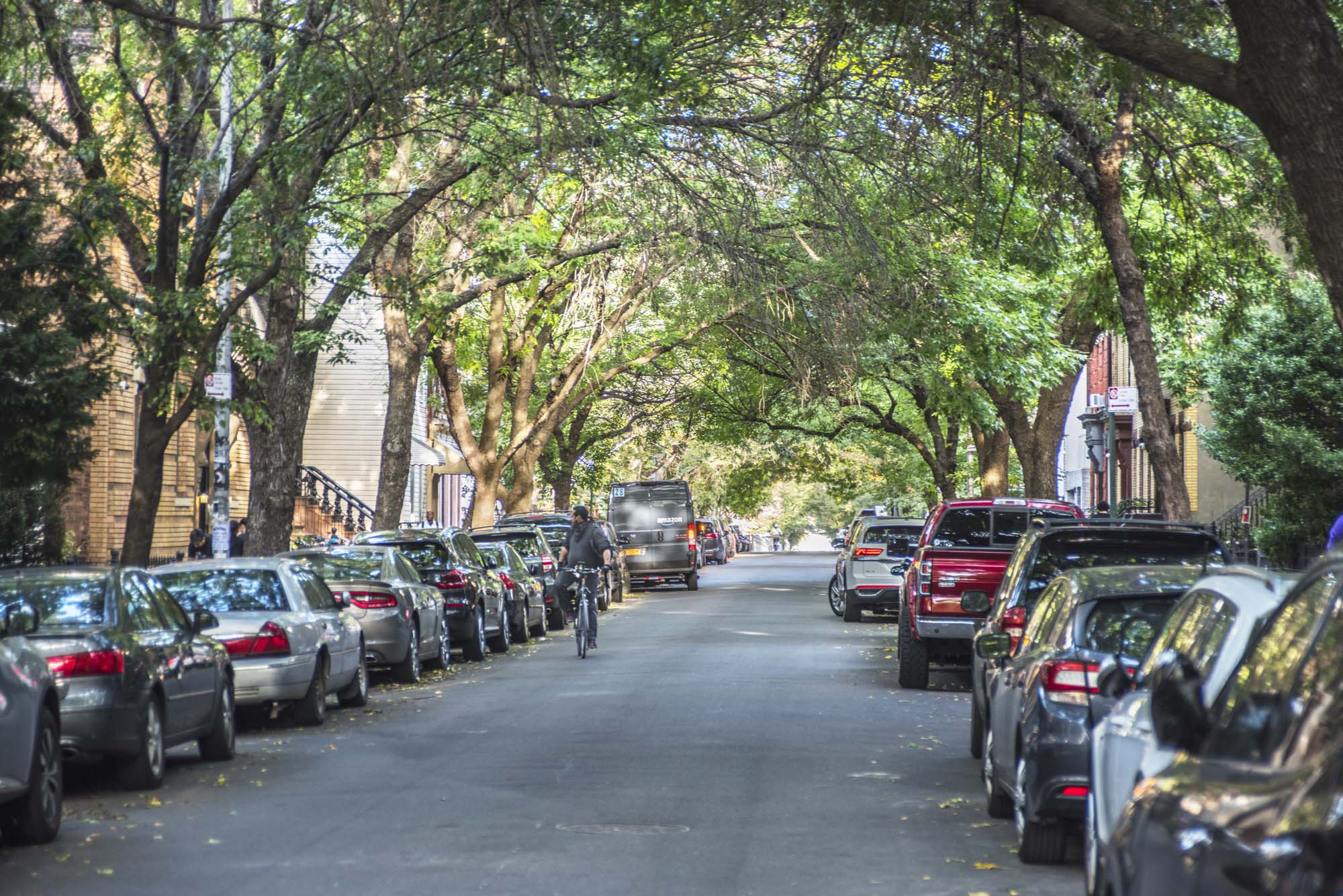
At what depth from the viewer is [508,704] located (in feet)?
52.3

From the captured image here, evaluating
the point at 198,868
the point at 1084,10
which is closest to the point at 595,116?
the point at 1084,10

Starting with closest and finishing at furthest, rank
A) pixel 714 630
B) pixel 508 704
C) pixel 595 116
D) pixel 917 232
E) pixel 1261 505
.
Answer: pixel 508 704 → pixel 595 116 → pixel 917 232 → pixel 714 630 → pixel 1261 505

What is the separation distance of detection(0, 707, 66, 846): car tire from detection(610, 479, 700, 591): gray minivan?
107ft


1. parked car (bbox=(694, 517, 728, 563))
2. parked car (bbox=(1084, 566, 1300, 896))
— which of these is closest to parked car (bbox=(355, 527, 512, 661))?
parked car (bbox=(1084, 566, 1300, 896))

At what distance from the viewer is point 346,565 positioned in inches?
712

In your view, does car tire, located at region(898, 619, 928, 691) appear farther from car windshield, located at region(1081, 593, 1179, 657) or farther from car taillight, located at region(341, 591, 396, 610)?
car windshield, located at region(1081, 593, 1179, 657)

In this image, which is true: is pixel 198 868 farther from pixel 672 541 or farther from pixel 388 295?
pixel 672 541

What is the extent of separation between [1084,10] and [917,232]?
46.6ft

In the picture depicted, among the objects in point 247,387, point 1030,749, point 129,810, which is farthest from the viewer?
point 247,387

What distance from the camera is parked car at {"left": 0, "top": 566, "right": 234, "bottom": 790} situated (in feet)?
33.2

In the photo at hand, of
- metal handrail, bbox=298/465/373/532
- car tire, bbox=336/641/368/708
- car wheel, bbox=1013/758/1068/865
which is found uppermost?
metal handrail, bbox=298/465/373/532

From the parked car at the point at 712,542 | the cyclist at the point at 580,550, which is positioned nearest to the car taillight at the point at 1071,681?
the cyclist at the point at 580,550

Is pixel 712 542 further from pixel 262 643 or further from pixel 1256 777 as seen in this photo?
pixel 1256 777

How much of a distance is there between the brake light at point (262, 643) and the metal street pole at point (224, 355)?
16.2ft
